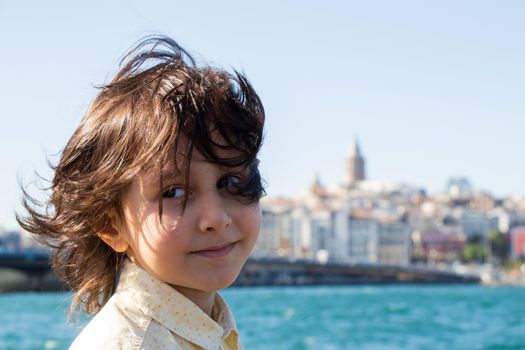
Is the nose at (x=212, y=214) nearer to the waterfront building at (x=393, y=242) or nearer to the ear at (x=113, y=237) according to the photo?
the ear at (x=113, y=237)

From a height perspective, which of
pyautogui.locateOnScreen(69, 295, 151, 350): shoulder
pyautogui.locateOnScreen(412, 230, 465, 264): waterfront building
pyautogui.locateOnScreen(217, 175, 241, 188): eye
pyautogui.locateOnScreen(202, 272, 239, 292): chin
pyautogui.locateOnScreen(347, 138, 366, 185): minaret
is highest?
pyautogui.locateOnScreen(347, 138, 366, 185): minaret

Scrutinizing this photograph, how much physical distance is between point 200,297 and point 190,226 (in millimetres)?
119

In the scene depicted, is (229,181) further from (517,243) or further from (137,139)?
(517,243)

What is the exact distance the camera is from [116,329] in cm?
108

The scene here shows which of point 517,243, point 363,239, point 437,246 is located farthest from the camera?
point 437,246

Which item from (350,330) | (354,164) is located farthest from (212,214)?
(354,164)

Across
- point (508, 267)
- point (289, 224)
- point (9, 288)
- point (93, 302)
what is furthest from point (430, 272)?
point (93, 302)

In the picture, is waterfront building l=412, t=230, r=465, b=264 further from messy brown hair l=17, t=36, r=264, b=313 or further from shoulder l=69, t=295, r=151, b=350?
shoulder l=69, t=295, r=151, b=350

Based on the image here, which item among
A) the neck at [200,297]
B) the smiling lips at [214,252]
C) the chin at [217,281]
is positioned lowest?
the neck at [200,297]

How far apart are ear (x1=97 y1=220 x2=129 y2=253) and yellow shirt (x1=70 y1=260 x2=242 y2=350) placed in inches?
1.0

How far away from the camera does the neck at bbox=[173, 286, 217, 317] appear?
1.20 m

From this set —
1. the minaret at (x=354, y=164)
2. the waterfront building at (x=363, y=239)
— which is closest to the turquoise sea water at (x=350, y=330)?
the waterfront building at (x=363, y=239)

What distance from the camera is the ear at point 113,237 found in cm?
121

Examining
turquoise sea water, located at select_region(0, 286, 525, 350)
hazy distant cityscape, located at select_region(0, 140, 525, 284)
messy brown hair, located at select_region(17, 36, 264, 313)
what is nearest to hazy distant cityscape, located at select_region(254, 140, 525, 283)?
hazy distant cityscape, located at select_region(0, 140, 525, 284)
